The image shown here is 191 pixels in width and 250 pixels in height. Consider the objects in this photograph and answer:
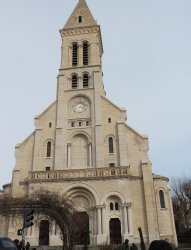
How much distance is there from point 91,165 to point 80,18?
2371 cm

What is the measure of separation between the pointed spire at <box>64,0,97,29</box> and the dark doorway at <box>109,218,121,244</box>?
2752 cm

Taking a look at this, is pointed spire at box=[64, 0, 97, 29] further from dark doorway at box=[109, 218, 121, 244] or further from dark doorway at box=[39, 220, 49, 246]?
dark doorway at box=[109, 218, 121, 244]

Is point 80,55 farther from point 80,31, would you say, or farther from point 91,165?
point 91,165

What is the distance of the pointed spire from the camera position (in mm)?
44438

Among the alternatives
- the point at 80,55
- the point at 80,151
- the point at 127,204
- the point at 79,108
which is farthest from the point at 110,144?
the point at 80,55

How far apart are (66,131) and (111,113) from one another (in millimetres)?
5852

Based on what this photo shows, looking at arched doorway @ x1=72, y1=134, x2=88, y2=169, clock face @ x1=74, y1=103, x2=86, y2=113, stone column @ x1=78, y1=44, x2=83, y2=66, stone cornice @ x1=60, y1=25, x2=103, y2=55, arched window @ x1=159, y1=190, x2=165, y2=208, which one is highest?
stone cornice @ x1=60, y1=25, x2=103, y2=55

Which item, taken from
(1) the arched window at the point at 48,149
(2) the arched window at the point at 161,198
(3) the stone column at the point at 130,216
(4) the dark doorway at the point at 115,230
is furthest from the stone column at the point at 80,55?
(4) the dark doorway at the point at 115,230

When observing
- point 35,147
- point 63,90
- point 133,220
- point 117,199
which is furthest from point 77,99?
point 133,220

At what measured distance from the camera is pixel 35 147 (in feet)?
118

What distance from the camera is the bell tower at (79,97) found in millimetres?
35344

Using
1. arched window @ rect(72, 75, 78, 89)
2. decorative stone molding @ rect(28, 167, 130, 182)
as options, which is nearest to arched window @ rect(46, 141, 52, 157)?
decorative stone molding @ rect(28, 167, 130, 182)

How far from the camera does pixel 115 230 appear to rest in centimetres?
3098

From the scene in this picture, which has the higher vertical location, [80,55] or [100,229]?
[80,55]
